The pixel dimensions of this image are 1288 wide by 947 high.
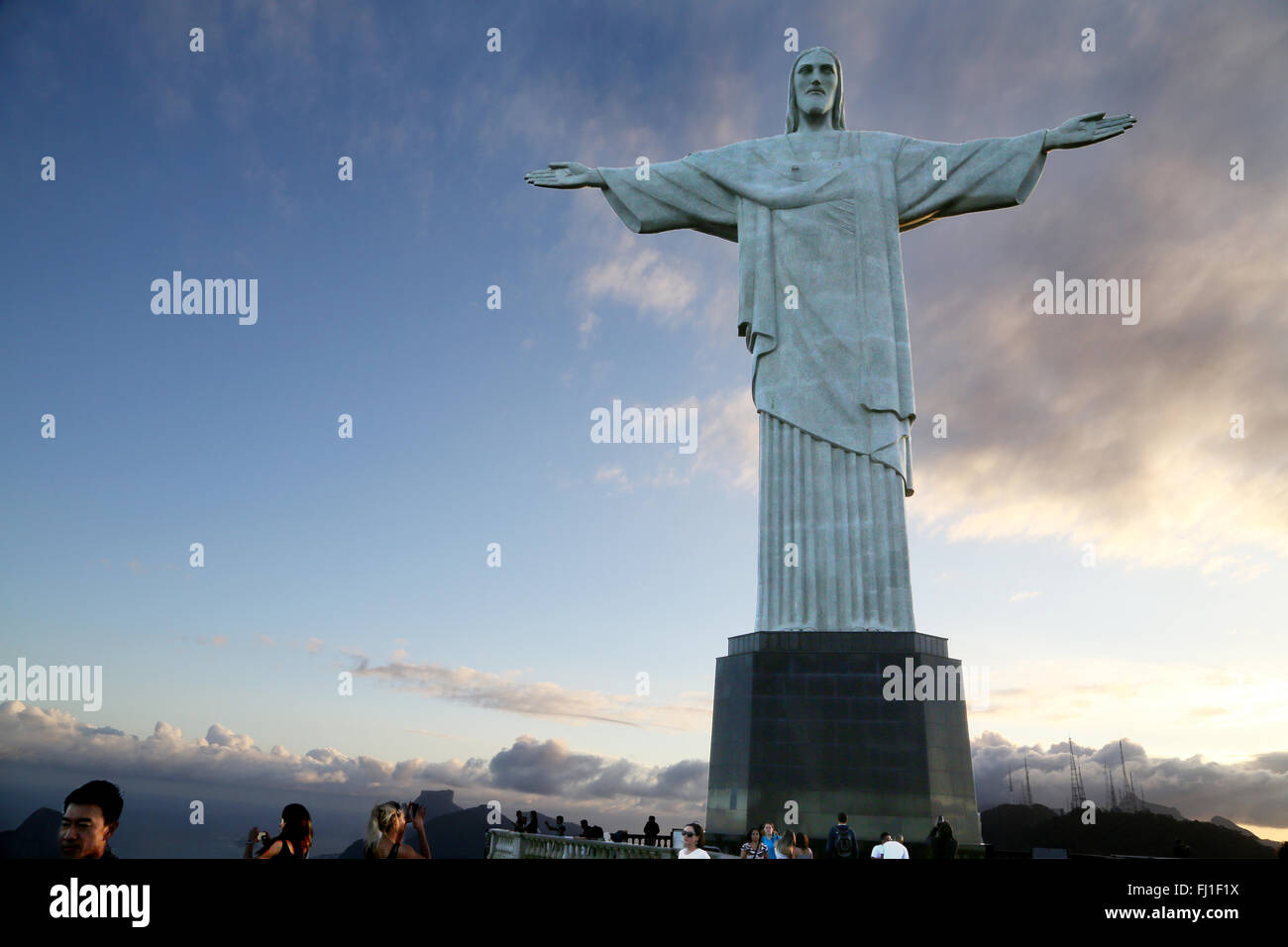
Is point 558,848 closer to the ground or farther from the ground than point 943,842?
closer to the ground

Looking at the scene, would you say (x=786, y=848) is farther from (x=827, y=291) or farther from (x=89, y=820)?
(x=827, y=291)

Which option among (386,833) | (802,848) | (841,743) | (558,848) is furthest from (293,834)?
(558,848)

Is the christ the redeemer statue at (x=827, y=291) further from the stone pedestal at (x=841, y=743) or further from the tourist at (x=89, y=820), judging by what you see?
the tourist at (x=89, y=820)

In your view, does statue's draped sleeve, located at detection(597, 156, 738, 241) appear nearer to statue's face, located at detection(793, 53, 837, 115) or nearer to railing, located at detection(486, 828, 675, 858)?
statue's face, located at detection(793, 53, 837, 115)

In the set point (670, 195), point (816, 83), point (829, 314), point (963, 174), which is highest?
point (816, 83)

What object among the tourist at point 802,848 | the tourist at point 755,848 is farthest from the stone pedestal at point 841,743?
the tourist at point 802,848

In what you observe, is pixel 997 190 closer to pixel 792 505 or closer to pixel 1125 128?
pixel 1125 128
